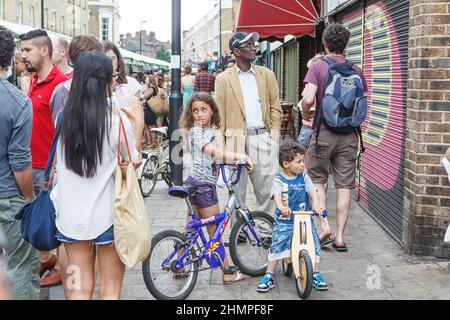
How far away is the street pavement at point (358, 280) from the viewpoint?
15.3 feet

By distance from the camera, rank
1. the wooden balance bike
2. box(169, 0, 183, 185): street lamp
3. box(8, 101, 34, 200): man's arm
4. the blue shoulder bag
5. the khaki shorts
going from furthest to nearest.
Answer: box(169, 0, 183, 185): street lamp < the khaki shorts < the wooden balance bike < box(8, 101, 34, 200): man's arm < the blue shoulder bag

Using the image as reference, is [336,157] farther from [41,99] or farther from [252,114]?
[41,99]

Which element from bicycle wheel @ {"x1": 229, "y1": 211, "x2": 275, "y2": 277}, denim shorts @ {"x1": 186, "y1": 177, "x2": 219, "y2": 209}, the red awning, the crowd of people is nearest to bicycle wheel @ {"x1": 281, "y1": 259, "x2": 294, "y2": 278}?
bicycle wheel @ {"x1": 229, "y1": 211, "x2": 275, "y2": 277}

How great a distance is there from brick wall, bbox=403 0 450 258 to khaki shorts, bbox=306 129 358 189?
57 cm

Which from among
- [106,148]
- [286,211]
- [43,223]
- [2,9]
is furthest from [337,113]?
[2,9]

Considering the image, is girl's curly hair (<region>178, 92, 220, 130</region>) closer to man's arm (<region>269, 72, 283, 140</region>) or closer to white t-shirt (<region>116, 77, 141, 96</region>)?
white t-shirt (<region>116, 77, 141, 96</region>)

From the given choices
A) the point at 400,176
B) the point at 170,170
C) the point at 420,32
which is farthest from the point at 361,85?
the point at 170,170

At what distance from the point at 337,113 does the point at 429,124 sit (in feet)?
2.58

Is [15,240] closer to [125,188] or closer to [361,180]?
[125,188]

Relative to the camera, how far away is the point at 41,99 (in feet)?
15.4

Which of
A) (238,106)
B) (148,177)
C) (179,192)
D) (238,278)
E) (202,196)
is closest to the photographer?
(179,192)

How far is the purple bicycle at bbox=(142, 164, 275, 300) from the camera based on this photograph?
4.44 m

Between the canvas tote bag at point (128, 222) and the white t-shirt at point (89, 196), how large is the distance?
51 millimetres

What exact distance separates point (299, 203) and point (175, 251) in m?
1.00
